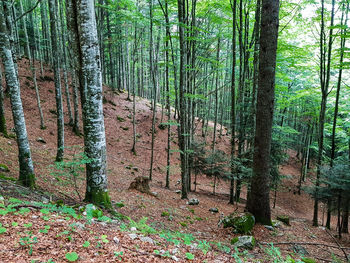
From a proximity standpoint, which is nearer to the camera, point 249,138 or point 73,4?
point 73,4

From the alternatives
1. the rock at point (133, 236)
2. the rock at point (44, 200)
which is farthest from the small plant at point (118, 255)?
the rock at point (44, 200)

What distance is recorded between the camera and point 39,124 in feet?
41.5

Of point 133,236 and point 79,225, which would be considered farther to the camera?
point 133,236

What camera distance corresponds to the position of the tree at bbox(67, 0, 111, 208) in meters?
4.05

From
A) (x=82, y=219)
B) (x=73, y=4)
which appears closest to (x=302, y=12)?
(x=73, y=4)

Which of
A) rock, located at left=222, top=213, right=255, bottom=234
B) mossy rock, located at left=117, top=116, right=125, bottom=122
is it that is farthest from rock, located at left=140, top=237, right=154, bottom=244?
mossy rock, located at left=117, top=116, right=125, bottom=122

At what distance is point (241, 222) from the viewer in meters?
5.29

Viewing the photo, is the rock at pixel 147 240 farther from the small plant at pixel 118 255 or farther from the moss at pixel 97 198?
the moss at pixel 97 198

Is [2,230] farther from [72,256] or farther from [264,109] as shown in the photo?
[264,109]

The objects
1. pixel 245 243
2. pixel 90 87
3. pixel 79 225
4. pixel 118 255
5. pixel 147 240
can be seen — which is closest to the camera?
pixel 118 255

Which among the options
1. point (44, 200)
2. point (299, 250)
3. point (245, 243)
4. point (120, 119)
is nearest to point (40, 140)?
point (120, 119)

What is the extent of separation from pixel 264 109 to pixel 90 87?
440cm

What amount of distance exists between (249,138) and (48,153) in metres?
9.62

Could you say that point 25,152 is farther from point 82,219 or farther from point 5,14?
point 5,14
